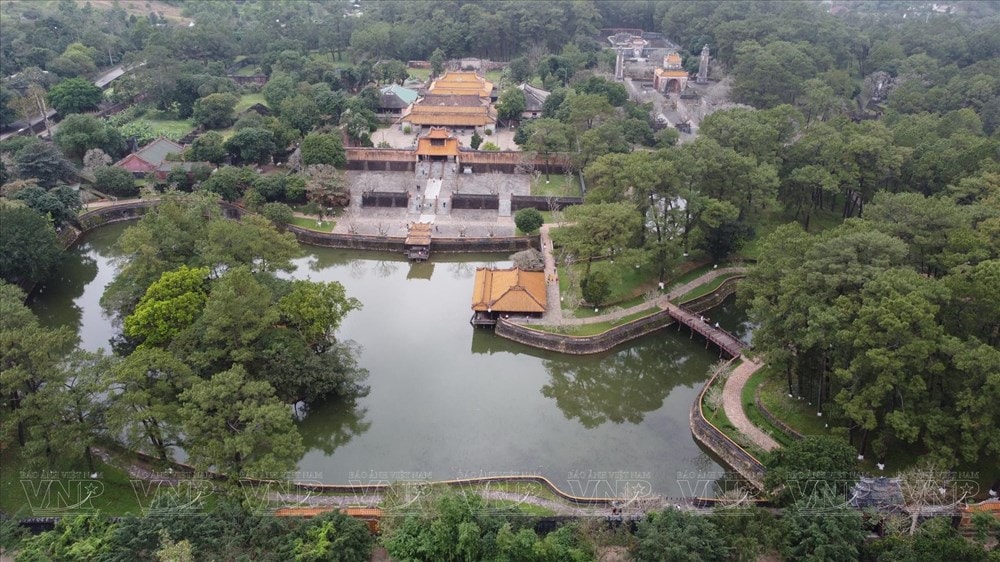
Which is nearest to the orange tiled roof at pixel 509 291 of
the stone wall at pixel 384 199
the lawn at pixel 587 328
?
the lawn at pixel 587 328

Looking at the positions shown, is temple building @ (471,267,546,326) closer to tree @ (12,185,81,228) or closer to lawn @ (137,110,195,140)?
tree @ (12,185,81,228)

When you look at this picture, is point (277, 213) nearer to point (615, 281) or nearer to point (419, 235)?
point (419, 235)

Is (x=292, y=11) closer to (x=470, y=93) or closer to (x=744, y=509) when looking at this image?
(x=470, y=93)

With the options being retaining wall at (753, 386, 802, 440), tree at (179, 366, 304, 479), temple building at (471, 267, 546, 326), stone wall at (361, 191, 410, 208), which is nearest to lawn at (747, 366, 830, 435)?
retaining wall at (753, 386, 802, 440)

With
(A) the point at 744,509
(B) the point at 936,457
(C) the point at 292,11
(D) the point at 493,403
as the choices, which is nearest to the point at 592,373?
(D) the point at 493,403

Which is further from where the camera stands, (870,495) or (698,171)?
(698,171)

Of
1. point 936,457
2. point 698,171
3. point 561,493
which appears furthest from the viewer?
point 698,171
